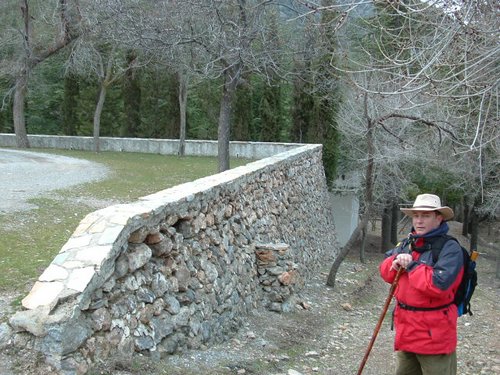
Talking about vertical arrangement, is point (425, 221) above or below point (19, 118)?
below

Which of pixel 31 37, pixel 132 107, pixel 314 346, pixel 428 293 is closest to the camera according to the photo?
pixel 428 293

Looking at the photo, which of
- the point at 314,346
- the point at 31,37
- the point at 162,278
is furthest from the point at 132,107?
the point at 162,278

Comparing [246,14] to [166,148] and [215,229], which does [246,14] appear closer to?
[215,229]

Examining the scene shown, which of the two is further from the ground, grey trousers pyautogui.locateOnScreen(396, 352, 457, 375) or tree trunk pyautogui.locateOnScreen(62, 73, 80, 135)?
tree trunk pyautogui.locateOnScreen(62, 73, 80, 135)

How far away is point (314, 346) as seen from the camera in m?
6.84

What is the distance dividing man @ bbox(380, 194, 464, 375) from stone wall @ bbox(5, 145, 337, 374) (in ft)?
6.80

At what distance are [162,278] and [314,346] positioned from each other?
255 centimetres

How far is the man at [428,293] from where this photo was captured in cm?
366

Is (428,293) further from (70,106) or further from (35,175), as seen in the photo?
(70,106)

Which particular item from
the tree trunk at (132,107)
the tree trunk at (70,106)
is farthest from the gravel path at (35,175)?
the tree trunk at (70,106)

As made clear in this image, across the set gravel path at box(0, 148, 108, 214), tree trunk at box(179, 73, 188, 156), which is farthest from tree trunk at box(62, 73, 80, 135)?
gravel path at box(0, 148, 108, 214)

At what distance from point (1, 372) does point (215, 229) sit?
3.54 meters

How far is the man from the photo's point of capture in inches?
144

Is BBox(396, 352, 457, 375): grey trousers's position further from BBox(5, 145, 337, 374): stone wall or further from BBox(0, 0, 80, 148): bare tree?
BBox(0, 0, 80, 148): bare tree
